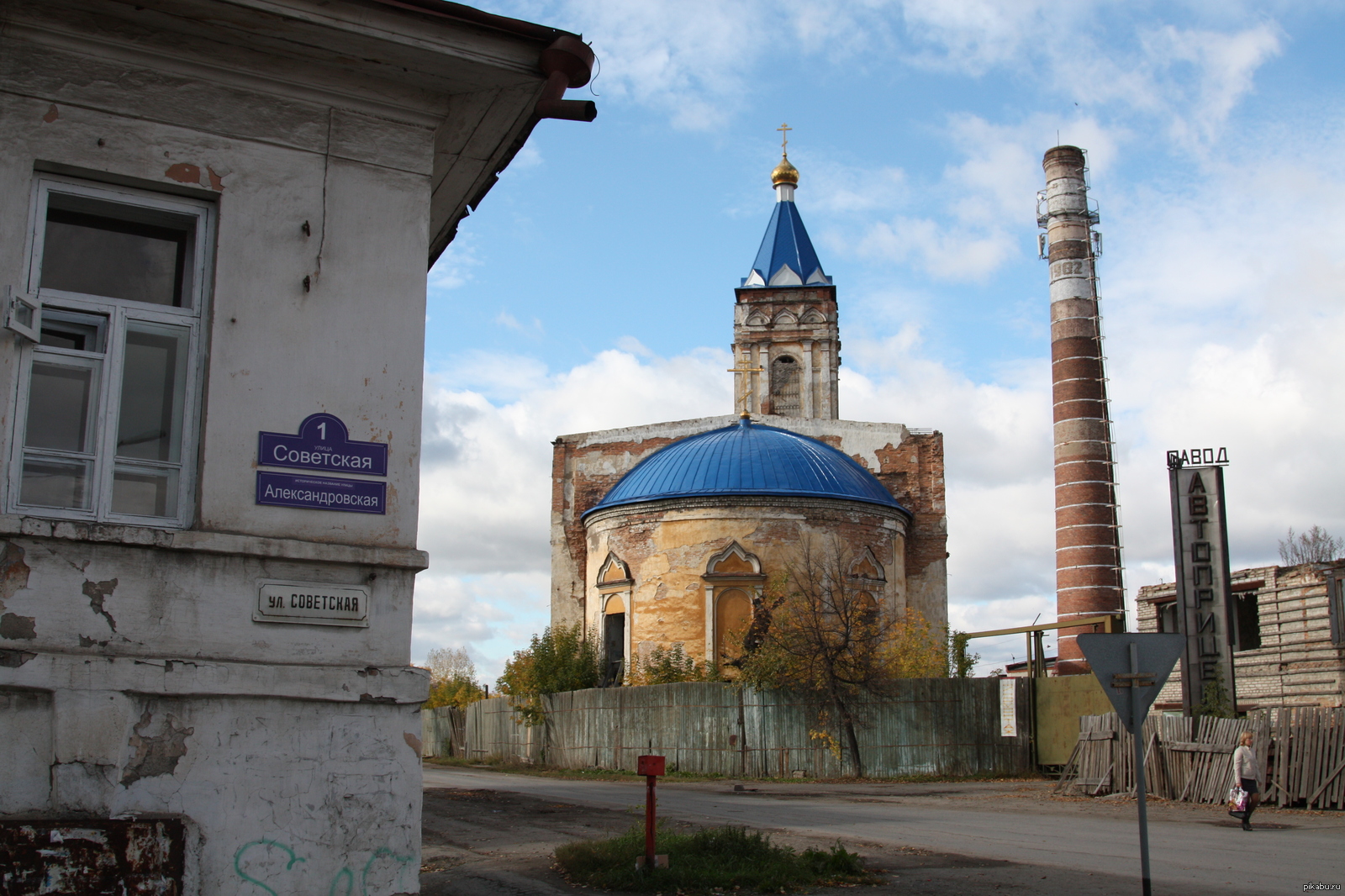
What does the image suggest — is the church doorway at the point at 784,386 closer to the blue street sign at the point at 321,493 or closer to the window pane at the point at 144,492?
the blue street sign at the point at 321,493

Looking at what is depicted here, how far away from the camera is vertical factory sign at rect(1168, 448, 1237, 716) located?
69.5 feet

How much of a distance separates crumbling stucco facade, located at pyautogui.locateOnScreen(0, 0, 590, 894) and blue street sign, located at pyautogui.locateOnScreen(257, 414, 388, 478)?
0.02 meters

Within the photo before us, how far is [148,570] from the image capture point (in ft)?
18.8

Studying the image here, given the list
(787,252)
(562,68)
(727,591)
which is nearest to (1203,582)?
(727,591)

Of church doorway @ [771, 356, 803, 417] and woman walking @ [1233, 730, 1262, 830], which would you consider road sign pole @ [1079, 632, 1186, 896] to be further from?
church doorway @ [771, 356, 803, 417]

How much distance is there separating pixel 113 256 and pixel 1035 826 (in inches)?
488

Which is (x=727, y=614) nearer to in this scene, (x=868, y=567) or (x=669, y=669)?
(x=669, y=669)

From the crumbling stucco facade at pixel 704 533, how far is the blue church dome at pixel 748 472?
330 millimetres

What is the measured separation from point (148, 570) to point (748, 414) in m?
32.4

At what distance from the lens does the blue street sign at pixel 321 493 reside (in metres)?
6.12

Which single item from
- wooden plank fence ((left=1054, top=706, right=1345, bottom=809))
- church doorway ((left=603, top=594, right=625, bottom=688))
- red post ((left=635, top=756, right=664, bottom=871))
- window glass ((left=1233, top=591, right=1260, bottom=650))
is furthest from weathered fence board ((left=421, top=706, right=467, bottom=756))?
red post ((left=635, top=756, right=664, bottom=871))

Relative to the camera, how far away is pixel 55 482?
5.87 metres

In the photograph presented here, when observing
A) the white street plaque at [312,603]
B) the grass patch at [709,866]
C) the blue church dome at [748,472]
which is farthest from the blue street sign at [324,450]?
the blue church dome at [748,472]

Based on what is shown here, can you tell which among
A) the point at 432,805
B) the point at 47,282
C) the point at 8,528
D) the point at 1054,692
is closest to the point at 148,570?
the point at 8,528
